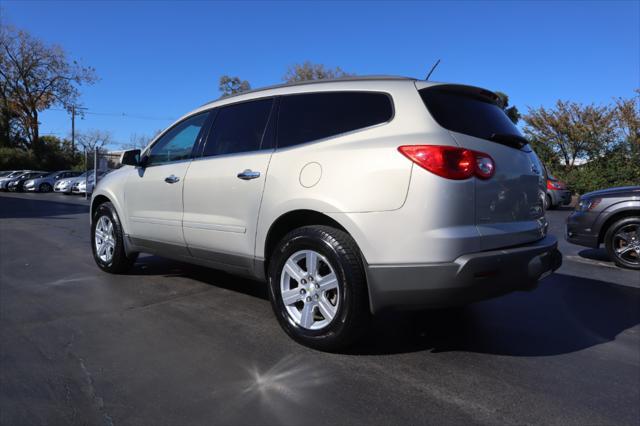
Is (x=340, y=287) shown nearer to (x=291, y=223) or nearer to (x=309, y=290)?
(x=309, y=290)

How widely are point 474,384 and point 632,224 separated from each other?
5.09m

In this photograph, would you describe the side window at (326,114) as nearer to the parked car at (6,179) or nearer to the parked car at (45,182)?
the parked car at (45,182)

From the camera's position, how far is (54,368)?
2.89 metres

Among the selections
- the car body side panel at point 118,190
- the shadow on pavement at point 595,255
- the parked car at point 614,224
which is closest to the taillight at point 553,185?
the shadow on pavement at point 595,255

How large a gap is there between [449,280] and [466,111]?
119 cm

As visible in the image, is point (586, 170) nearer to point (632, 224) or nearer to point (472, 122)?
point (632, 224)

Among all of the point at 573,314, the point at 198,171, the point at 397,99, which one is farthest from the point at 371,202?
the point at 573,314

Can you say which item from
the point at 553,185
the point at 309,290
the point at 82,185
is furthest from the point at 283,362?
the point at 82,185

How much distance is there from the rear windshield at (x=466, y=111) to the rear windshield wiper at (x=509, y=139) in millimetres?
15

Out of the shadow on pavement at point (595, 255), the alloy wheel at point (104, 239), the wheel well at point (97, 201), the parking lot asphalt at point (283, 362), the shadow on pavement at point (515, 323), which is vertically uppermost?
the wheel well at point (97, 201)

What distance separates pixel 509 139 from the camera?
320 centimetres

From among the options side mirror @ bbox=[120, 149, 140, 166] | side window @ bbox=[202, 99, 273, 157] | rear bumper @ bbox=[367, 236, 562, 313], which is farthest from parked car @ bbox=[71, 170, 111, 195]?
rear bumper @ bbox=[367, 236, 562, 313]

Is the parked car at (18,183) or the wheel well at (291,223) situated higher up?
the wheel well at (291,223)

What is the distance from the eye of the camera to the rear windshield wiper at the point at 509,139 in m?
3.12
